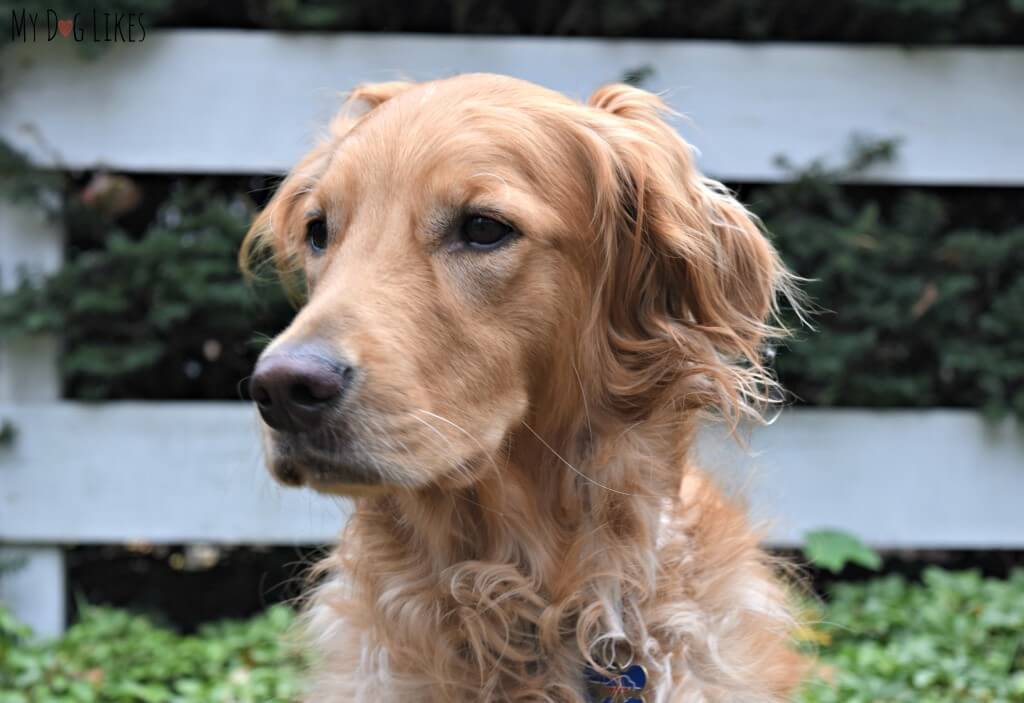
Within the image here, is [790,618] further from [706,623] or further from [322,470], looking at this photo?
[322,470]

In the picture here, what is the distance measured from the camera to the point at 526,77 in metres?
4.75

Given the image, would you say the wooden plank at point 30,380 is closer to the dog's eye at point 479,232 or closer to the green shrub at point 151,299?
the green shrub at point 151,299

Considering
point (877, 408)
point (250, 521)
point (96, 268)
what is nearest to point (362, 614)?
point (250, 521)

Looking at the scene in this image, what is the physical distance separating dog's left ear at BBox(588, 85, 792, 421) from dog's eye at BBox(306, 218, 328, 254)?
69 centimetres

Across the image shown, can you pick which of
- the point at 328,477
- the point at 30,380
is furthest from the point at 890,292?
the point at 30,380

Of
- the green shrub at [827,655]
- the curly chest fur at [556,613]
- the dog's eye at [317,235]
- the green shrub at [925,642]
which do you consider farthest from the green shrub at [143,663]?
the green shrub at [925,642]

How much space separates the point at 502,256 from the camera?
2.38 metres

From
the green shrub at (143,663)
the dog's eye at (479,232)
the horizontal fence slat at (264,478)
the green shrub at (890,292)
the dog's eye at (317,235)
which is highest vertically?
the dog's eye at (479,232)

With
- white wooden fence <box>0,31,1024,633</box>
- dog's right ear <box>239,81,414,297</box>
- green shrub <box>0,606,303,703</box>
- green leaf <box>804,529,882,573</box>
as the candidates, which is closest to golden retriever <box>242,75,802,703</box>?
dog's right ear <box>239,81,414,297</box>

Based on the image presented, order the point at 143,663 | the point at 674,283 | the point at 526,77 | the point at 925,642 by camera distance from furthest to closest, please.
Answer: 1. the point at 526,77
2. the point at 143,663
3. the point at 925,642
4. the point at 674,283

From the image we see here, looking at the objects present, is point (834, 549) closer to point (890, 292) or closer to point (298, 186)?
point (890, 292)

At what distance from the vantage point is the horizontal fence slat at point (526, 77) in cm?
471

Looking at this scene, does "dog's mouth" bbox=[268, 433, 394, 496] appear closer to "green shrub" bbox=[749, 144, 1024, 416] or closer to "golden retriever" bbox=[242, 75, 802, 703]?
"golden retriever" bbox=[242, 75, 802, 703]

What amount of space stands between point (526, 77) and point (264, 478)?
206 cm
